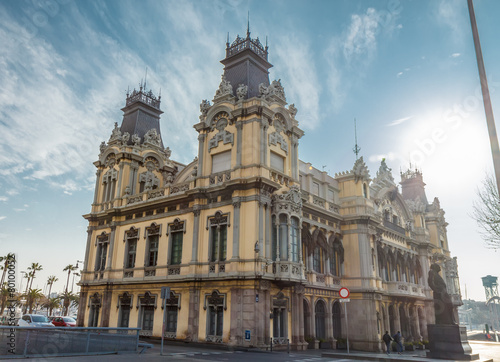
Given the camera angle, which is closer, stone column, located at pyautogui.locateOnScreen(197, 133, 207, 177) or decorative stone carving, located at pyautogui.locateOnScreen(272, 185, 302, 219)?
decorative stone carving, located at pyautogui.locateOnScreen(272, 185, 302, 219)

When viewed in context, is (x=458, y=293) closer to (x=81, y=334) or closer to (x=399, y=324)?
(x=399, y=324)

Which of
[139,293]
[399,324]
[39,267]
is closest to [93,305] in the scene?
[139,293]

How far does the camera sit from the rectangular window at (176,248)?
30031mm

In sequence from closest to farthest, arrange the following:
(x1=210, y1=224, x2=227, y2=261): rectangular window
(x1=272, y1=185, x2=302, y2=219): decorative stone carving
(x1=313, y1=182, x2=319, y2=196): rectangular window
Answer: (x1=210, y1=224, x2=227, y2=261): rectangular window, (x1=272, y1=185, x2=302, y2=219): decorative stone carving, (x1=313, y1=182, x2=319, y2=196): rectangular window

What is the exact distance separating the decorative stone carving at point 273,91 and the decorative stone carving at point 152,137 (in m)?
13.2

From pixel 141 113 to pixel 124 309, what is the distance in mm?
18766

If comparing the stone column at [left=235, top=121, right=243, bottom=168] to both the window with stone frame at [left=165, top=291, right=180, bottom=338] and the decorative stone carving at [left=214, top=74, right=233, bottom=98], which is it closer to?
the decorative stone carving at [left=214, top=74, right=233, bottom=98]

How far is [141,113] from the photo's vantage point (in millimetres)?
40906

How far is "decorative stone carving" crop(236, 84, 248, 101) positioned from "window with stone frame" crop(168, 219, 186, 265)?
10.0 m

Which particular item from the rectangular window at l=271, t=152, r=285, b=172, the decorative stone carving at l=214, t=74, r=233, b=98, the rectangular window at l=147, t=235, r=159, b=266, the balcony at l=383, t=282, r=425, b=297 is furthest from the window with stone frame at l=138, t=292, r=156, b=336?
the balcony at l=383, t=282, r=425, b=297

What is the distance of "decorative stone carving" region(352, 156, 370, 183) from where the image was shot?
37.0 m

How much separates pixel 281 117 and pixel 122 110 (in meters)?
18.9

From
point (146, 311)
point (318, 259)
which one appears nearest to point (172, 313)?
point (146, 311)

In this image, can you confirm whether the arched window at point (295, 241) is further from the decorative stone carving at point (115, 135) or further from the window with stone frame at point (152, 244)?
the decorative stone carving at point (115, 135)
